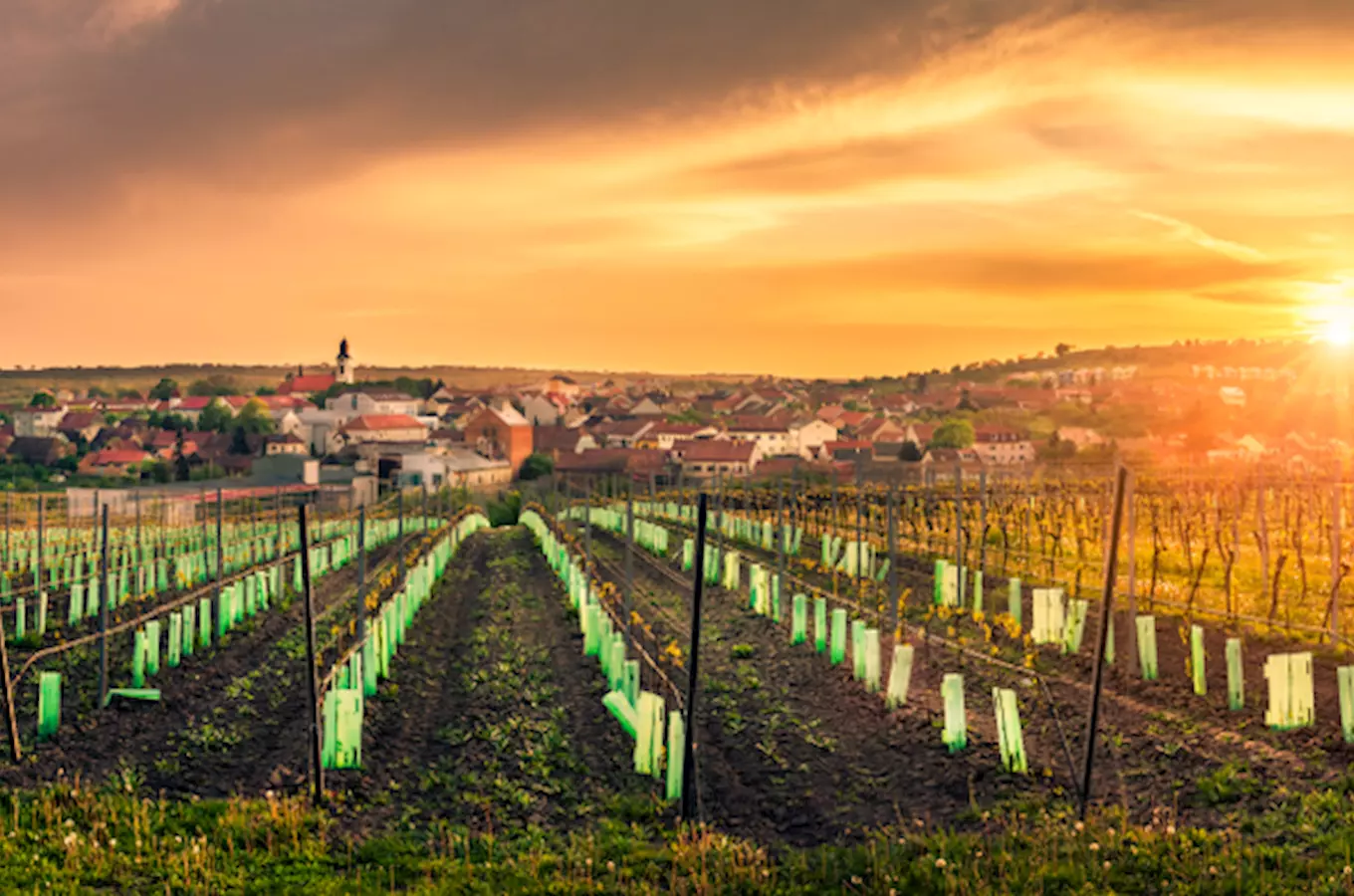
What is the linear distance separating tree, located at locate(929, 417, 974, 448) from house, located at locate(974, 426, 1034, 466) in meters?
1.02

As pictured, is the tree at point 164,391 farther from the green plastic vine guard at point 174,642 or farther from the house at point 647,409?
the green plastic vine guard at point 174,642

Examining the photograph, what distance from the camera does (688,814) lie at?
8.72 m

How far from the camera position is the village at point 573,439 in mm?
77625

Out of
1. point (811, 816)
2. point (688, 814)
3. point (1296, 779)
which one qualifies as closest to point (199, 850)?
point (688, 814)

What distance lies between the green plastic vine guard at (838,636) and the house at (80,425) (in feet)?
408

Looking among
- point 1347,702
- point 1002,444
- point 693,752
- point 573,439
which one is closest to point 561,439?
point 573,439

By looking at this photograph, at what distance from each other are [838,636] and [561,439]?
96.5 m

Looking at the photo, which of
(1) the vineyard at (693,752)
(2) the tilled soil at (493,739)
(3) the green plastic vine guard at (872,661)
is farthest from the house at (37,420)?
(3) the green plastic vine guard at (872,661)

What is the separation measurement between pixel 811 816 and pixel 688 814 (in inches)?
38.8

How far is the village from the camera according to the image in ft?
255

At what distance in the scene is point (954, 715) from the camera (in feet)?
32.8

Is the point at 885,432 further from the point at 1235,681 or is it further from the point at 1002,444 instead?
the point at 1235,681

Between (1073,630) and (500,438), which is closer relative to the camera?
(1073,630)

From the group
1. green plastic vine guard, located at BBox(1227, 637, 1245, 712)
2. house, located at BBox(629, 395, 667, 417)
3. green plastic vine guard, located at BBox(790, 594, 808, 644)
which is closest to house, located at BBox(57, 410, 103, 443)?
house, located at BBox(629, 395, 667, 417)
